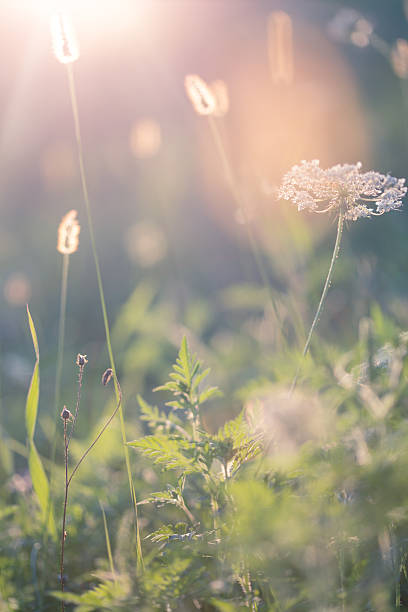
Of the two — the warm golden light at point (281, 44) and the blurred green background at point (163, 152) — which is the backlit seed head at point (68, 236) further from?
the blurred green background at point (163, 152)

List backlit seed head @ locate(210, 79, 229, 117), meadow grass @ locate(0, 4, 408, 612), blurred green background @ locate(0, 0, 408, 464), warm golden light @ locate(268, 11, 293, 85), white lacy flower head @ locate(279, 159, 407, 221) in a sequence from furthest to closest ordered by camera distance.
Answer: blurred green background @ locate(0, 0, 408, 464)
warm golden light @ locate(268, 11, 293, 85)
backlit seed head @ locate(210, 79, 229, 117)
white lacy flower head @ locate(279, 159, 407, 221)
meadow grass @ locate(0, 4, 408, 612)

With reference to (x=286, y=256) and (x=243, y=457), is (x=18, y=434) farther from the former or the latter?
(x=243, y=457)

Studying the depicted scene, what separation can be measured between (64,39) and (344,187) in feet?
2.09

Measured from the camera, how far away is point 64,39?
34.7 inches

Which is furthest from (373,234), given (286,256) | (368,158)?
(286,256)

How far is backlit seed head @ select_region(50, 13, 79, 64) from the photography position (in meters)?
0.88

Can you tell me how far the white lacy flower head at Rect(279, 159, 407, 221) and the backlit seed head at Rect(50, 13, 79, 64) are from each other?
519mm

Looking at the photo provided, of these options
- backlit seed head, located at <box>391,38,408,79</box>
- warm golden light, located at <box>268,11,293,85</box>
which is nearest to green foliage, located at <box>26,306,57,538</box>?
warm golden light, located at <box>268,11,293,85</box>

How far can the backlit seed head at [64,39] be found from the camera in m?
0.88

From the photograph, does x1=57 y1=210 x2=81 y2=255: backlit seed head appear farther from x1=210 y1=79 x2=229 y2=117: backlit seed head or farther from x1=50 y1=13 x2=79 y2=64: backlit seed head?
x1=210 y1=79 x2=229 y2=117: backlit seed head

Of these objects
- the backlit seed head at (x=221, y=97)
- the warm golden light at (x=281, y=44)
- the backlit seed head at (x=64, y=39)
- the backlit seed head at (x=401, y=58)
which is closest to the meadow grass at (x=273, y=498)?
the backlit seed head at (x=64, y=39)

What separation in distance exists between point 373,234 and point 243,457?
2.24m

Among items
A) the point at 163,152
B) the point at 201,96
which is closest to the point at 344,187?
the point at 201,96

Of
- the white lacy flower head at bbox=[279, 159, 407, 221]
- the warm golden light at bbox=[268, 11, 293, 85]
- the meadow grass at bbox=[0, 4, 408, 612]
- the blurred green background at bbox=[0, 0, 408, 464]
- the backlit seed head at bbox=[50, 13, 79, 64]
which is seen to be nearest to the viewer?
the meadow grass at bbox=[0, 4, 408, 612]
